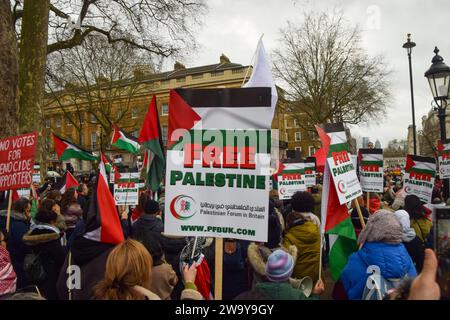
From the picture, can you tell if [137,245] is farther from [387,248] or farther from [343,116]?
[343,116]

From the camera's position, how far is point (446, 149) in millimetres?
7941

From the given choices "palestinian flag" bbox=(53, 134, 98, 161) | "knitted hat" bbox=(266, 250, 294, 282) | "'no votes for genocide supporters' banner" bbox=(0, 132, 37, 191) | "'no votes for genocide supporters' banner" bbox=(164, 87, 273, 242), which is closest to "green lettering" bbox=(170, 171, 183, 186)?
"'no votes for genocide supporters' banner" bbox=(164, 87, 273, 242)

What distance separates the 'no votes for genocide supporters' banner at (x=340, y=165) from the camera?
161 inches

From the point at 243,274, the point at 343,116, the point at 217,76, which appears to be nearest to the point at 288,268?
the point at 243,274

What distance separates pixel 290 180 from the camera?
963cm

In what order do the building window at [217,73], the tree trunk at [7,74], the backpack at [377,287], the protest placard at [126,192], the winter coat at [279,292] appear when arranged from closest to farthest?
the winter coat at [279,292], the backpack at [377,287], the protest placard at [126,192], the tree trunk at [7,74], the building window at [217,73]

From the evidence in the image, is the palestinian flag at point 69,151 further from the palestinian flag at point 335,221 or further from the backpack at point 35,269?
the palestinian flag at point 335,221

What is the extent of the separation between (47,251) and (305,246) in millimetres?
2840

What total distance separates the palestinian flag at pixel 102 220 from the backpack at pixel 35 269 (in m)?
0.93

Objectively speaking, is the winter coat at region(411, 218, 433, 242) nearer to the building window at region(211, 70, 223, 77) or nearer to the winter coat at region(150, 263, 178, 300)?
the winter coat at region(150, 263, 178, 300)

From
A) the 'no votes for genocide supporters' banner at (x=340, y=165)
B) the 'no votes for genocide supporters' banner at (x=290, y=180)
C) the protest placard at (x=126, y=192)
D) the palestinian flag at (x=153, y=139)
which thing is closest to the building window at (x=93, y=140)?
the protest placard at (x=126, y=192)

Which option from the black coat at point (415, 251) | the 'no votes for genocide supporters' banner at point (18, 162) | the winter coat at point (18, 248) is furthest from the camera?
the 'no votes for genocide supporters' banner at point (18, 162)

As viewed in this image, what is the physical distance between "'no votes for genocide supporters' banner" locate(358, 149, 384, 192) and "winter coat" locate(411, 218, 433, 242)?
2031 millimetres

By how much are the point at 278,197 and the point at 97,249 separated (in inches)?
248
